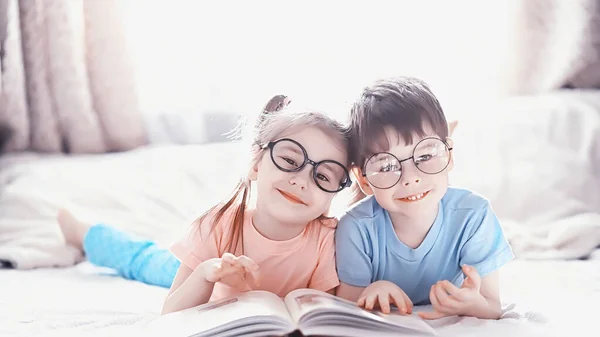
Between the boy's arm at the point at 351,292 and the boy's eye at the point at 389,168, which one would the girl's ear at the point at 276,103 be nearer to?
the boy's eye at the point at 389,168

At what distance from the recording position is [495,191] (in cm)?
195

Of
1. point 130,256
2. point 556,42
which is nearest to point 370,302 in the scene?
point 130,256

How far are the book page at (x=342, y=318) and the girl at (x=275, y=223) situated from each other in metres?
0.13

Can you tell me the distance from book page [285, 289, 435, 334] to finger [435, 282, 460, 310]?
80 mm

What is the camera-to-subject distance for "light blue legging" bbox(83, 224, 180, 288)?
1642 millimetres

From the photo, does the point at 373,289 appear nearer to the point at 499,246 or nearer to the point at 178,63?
the point at 499,246

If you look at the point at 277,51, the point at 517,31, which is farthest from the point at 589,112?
the point at 277,51

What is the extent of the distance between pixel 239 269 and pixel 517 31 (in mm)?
1601

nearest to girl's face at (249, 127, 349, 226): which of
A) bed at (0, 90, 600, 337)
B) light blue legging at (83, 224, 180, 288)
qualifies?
bed at (0, 90, 600, 337)

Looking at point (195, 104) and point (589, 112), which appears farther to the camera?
point (195, 104)

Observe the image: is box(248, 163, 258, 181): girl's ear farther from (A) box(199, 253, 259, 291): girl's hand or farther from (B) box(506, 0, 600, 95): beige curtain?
(B) box(506, 0, 600, 95): beige curtain

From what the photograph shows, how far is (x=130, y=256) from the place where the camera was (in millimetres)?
1698

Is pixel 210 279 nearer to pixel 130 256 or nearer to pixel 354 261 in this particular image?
pixel 354 261

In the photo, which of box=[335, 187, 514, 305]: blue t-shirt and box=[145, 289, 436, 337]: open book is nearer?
box=[145, 289, 436, 337]: open book
